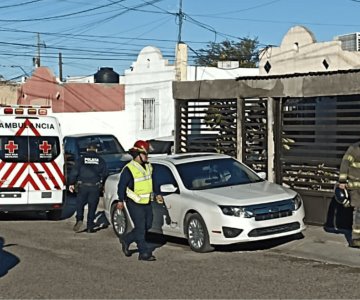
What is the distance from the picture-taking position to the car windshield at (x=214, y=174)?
502 inches

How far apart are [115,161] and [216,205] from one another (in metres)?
9.65

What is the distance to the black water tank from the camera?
41.6m

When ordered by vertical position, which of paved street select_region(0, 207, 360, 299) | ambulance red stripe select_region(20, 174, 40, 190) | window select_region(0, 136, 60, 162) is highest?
window select_region(0, 136, 60, 162)

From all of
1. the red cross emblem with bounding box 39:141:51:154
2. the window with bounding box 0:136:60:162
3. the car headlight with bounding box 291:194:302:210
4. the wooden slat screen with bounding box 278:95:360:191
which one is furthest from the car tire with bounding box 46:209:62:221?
the car headlight with bounding box 291:194:302:210

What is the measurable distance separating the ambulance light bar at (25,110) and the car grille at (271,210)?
22.8 ft

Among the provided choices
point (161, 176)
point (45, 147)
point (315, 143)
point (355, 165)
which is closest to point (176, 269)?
point (161, 176)

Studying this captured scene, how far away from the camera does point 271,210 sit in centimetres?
1175

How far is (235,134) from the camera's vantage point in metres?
16.3

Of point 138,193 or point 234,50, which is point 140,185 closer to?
point 138,193

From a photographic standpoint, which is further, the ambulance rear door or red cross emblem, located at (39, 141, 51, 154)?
red cross emblem, located at (39, 141, 51, 154)

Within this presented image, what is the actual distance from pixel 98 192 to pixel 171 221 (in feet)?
8.20

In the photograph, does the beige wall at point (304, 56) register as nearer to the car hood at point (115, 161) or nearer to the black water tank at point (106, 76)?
the car hood at point (115, 161)

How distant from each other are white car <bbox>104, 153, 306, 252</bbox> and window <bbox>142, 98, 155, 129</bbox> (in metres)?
16.5

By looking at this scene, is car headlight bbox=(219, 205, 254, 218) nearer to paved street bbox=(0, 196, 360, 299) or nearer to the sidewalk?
paved street bbox=(0, 196, 360, 299)
